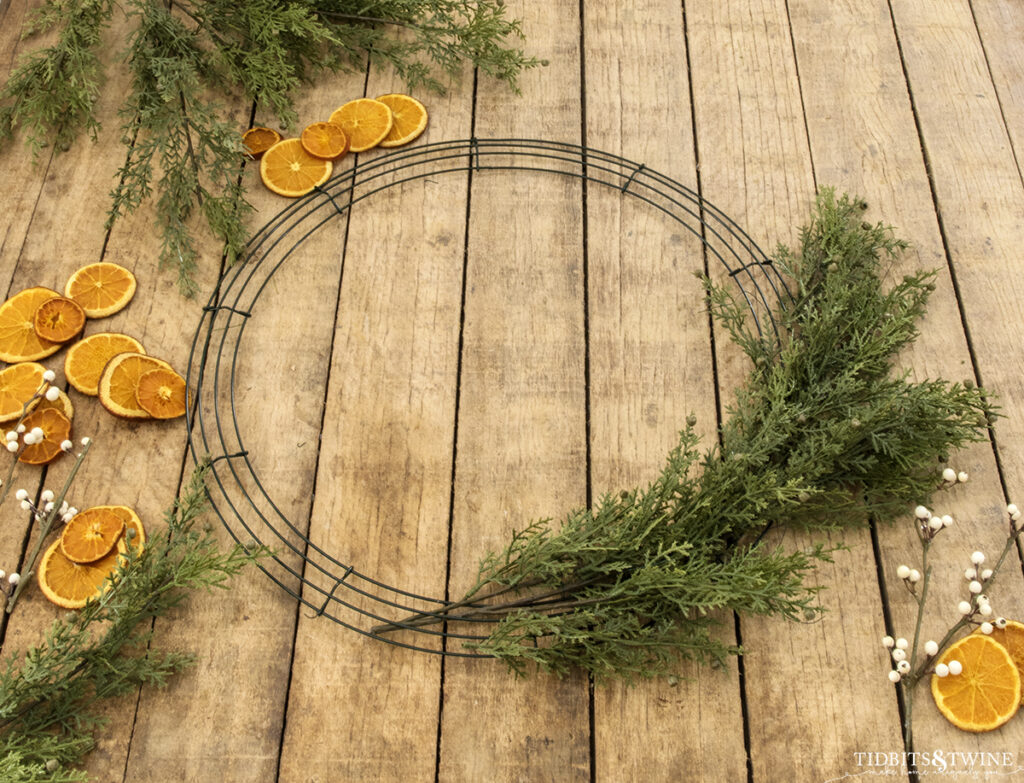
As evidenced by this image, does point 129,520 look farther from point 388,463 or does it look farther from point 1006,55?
point 1006,55

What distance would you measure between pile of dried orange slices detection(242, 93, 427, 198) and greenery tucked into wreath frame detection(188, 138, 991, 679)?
21 centimetres

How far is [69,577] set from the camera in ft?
6.62

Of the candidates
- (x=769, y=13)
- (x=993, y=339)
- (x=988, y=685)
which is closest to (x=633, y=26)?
(x=769, y=13)

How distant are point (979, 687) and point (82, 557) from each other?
1.92 meters

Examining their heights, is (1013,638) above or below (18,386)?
below

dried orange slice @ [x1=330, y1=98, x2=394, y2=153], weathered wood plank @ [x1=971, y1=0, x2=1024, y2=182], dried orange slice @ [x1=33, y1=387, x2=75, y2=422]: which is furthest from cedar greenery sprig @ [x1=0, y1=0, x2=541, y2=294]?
weathered wood plank @ [x1=971, y1=0, x2=1024, y2=182]

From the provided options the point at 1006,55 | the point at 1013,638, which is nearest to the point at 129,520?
the point at 1013,638

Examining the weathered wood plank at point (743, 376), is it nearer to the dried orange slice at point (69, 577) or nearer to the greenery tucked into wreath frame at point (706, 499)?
the greenery tucked into wreath frame at point (706, 499)

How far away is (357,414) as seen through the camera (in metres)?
2.27

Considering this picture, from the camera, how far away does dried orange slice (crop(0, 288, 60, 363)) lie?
7.49ft

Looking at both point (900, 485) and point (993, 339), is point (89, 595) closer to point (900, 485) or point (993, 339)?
point (900, 485)

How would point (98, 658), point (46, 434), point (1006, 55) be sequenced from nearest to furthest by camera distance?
point (98, 658), point (46, 434), point (1006, 55)

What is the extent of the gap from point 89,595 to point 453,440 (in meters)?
0.87

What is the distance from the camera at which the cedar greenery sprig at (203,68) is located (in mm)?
2449
